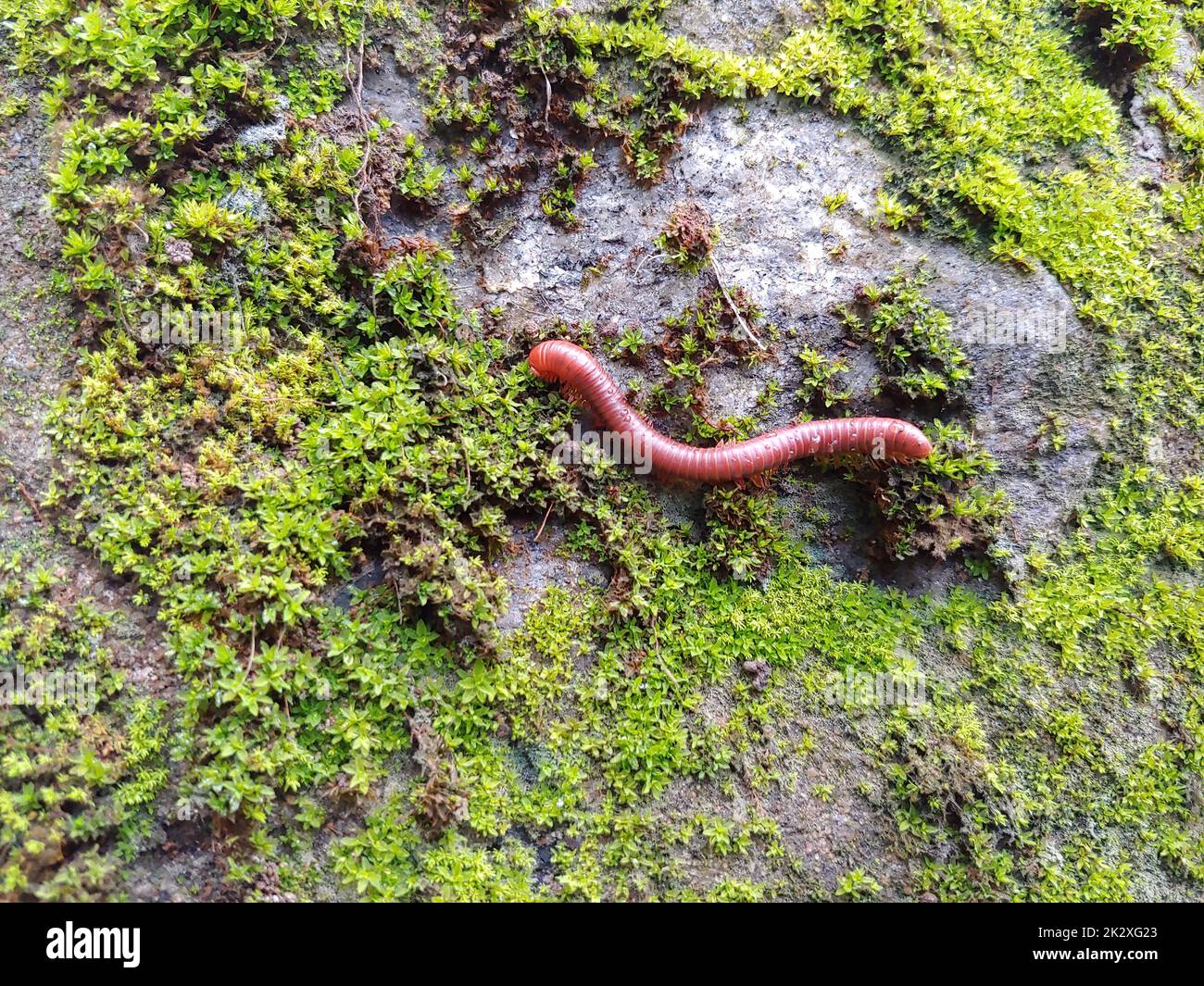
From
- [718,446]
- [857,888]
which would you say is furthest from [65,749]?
[857,888]

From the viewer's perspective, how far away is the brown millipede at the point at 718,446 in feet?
15.1

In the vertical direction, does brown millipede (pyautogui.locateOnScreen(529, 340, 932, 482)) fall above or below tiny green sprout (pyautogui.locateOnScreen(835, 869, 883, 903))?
above

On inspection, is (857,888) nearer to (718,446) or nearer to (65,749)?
(718,446)

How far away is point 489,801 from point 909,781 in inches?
105

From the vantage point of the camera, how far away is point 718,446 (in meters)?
4.75

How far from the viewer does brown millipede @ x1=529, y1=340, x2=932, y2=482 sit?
4605 millimetres

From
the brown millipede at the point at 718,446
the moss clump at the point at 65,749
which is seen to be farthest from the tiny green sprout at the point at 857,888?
the moss clump at the point at 65,749

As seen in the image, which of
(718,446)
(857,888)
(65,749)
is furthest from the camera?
(718,446)

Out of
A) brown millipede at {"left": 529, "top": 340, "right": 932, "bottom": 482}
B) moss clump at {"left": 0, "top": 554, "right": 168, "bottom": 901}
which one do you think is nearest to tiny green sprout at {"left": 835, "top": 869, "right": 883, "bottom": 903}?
brown millipede at {"left": 529, "top": 340, "right": 932, "bottom": 482}

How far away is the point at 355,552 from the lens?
425 cm

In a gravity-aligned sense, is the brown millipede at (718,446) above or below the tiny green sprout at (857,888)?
above

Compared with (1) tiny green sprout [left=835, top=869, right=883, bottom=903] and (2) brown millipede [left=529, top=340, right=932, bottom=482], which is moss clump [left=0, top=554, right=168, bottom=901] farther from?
(1) tiny green sprout [left=835, top=869, right=883, bottom=903]

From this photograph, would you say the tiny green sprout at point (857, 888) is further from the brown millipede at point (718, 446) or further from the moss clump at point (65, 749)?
the moss clump at point (65, 749)

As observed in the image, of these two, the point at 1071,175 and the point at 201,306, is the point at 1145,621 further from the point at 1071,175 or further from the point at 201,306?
the point at 201,306
